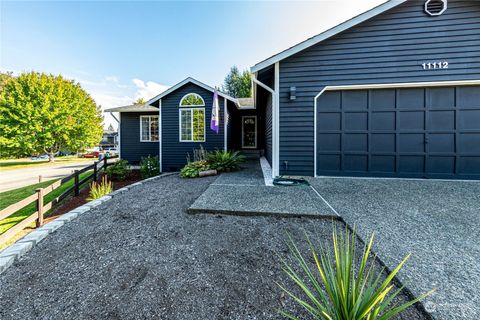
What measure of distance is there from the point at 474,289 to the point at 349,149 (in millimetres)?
3877

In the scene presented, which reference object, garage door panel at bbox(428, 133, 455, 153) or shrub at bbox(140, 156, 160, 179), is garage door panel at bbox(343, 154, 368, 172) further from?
shrub at bbox(140, 156, 160, 179)

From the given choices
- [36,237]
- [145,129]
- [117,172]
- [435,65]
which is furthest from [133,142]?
[435,65]

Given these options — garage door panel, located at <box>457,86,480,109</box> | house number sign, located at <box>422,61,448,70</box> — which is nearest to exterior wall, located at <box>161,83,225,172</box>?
house number sign, located at <box>422,61,448,70</box>

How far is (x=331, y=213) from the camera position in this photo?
2.78 m

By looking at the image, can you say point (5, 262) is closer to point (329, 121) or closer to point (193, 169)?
point (193, 169)

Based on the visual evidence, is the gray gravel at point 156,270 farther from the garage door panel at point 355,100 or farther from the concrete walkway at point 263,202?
the garage door panel at point 355,100

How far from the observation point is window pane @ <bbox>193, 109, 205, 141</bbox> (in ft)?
27.5

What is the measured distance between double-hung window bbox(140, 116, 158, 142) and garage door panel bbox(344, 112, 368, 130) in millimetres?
9189

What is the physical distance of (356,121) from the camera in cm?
496

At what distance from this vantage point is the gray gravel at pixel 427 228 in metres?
1.47

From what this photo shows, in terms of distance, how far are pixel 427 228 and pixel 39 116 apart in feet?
79.2

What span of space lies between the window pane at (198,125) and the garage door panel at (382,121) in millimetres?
6095

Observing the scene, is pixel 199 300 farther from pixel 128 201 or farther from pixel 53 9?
pixel 53 9

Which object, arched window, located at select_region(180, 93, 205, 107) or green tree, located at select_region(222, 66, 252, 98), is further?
green tree, located at select_region(222, 66, 252, 98)
